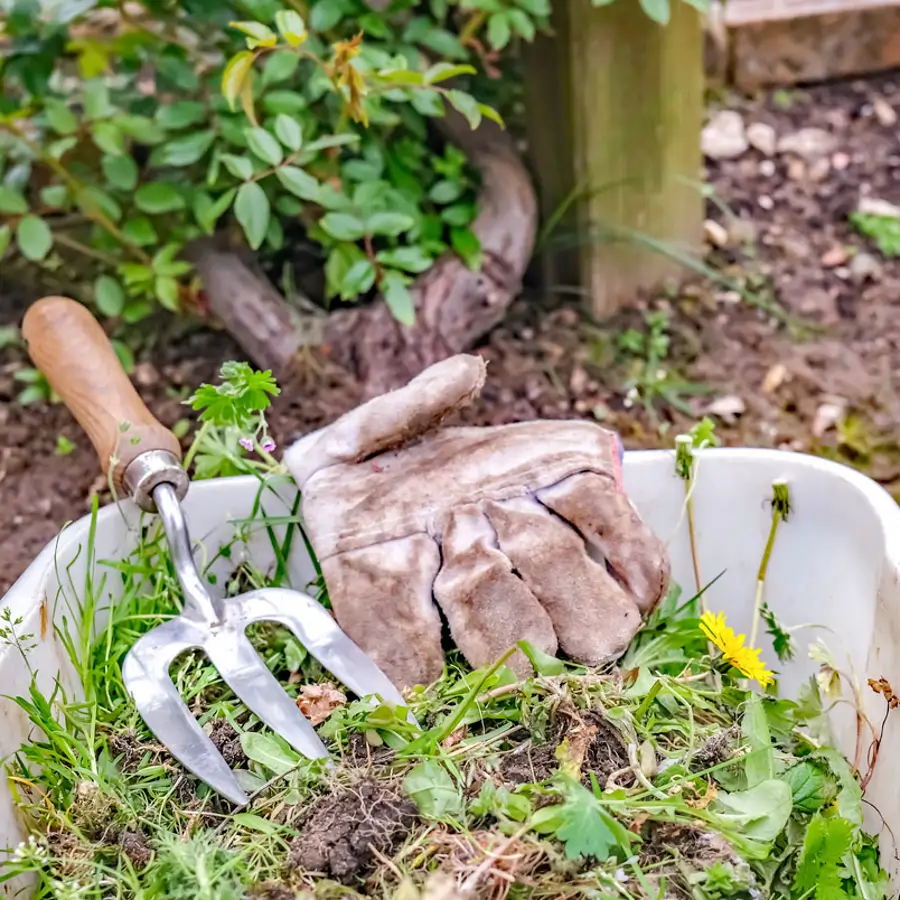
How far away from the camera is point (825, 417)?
5.08 feet

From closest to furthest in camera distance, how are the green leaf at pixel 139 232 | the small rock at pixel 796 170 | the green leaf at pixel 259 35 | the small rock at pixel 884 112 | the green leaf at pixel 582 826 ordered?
the green leaf at pixel 582 826 < the green leaf at pixel 259 35 < the green leaf at pixel 139 232 < the small rock at pixel 796 170 < the small rock at pixel 884 112

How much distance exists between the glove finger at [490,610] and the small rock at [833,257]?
4.09 ft

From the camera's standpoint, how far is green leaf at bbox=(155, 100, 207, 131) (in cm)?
133

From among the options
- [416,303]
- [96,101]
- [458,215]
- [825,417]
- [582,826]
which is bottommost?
[825,417]

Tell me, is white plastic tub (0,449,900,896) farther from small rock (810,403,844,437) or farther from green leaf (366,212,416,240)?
small rock (810,403,844,437)

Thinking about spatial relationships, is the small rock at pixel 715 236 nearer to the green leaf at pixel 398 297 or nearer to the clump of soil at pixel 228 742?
the green leaf at pixel 398 297

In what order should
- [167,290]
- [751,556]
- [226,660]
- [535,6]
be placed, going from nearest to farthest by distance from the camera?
[226,660] → [751,556] → [535,6] → [167,290]

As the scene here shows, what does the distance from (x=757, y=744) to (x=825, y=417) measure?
0.84 meters

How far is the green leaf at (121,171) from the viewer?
139 cm

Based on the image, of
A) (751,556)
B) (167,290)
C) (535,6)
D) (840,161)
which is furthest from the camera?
(840,161)

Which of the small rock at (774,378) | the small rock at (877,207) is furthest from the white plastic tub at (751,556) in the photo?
the small rock at (877,207)

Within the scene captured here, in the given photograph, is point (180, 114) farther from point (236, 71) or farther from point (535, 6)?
point (535, 6)

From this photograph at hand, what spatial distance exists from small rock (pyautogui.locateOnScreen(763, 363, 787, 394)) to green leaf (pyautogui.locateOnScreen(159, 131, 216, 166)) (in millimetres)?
960

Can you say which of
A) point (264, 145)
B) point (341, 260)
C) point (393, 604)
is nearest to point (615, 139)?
point (341, 260)
